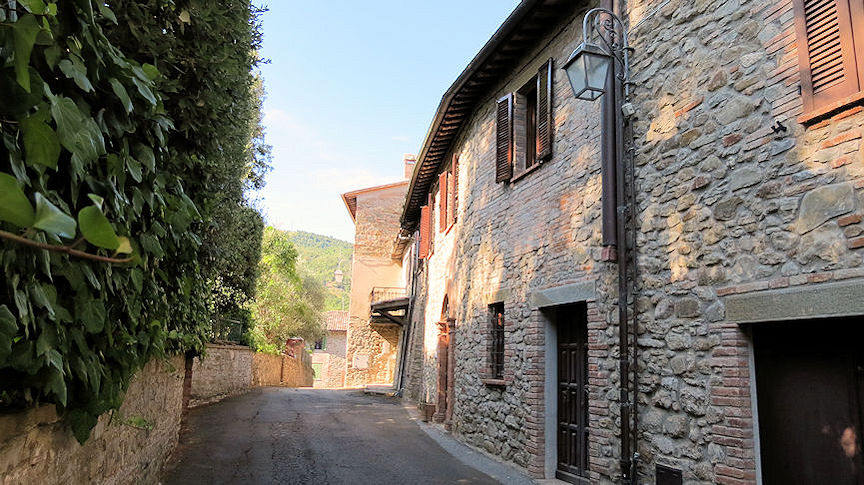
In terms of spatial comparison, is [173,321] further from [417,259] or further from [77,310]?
[417,259]

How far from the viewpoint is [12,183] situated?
1036 millimetres

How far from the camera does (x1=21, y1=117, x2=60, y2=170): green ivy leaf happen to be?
5.66ft

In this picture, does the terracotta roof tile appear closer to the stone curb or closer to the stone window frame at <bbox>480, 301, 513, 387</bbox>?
the stone curb

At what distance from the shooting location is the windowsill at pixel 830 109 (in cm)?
393

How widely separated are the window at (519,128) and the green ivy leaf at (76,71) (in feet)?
21.3

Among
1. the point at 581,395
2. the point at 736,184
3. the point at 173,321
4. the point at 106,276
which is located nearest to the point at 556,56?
the point at 736,184

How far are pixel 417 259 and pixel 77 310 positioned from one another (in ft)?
56.7

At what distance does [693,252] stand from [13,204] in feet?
16.8

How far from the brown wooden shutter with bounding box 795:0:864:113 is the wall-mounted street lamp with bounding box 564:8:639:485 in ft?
5.54

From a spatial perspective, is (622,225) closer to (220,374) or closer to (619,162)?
(619,162)

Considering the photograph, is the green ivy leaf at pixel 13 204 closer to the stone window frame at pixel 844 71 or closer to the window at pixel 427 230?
the stone window frame at pixel 844 71

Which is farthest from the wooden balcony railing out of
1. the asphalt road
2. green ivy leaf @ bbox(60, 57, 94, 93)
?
green ivy leaf @ bbox(60, 57, 94, 93)

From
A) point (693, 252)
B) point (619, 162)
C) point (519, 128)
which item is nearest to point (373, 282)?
point (519, 128)

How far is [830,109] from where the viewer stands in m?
4.05
